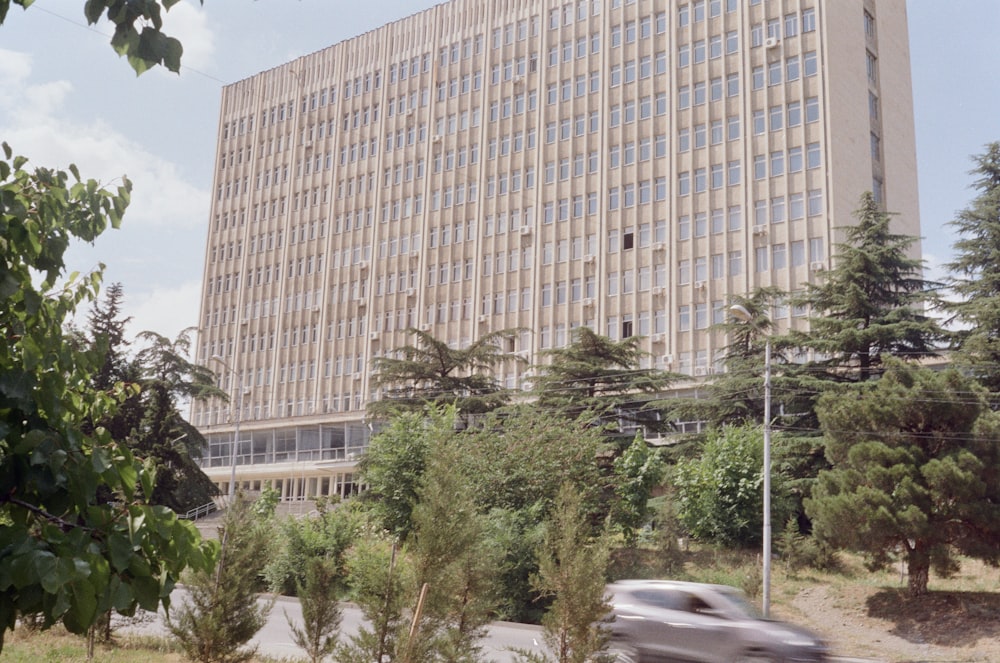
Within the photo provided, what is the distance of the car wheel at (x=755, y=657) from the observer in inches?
550

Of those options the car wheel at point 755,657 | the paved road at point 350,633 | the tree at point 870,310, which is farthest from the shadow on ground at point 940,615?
the car wheel at point 755,657

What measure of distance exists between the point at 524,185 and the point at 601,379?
82.2ft

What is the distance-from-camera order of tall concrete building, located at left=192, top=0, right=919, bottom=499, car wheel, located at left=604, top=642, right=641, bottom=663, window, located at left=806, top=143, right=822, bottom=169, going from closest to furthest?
1. car wheel, located at left=604, top=642, right=641, bottom=663
2. window, located at left=806, top=143, right=822, bottom=169
3. tall concrete building, located at left=192, top=0, right=919, bottom=499

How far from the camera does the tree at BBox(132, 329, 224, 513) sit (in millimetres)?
31734

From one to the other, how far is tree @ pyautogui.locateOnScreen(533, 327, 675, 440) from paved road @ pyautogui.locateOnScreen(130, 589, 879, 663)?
15.2 meters

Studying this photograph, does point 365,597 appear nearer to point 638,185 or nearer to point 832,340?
point 832,340

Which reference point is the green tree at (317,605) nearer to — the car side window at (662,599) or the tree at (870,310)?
the car side window at (662,599)

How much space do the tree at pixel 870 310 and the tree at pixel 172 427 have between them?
22962 millimetres

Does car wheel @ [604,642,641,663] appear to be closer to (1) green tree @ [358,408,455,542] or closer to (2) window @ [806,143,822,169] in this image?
(1) green tree @ [358,408,455,542]

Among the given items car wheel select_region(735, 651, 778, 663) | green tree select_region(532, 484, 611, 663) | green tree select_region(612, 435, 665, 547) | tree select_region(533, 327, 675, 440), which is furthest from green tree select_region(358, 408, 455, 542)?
green tree select_region(532, 484, 611, 663)

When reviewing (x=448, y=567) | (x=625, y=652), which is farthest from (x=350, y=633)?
(x=448, y=567)

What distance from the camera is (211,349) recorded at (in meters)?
77.5

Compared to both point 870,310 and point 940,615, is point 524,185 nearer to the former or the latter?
point 870,310

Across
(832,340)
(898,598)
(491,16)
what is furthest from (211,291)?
(898,598)
